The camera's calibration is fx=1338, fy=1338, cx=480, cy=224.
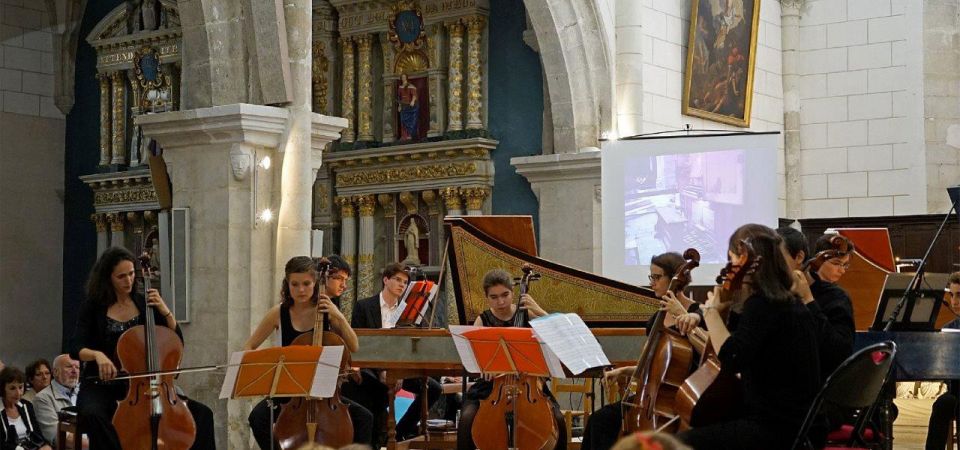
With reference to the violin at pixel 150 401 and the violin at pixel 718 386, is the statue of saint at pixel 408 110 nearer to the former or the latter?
the violin at pixel 150 401

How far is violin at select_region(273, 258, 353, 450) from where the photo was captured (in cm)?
619

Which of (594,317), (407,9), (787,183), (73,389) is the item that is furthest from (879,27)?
(73,389)

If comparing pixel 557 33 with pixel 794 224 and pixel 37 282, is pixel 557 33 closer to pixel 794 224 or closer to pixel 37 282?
pixel 794 224

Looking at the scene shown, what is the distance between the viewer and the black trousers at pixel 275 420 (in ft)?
21.5

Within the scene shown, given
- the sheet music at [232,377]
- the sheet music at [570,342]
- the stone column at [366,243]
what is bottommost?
the sheet music at [232,377]

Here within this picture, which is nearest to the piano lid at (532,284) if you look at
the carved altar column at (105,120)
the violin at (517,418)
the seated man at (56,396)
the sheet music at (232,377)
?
the violin at (517,418)

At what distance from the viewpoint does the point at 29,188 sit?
14.9 m

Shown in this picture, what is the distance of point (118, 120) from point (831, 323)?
11352mm

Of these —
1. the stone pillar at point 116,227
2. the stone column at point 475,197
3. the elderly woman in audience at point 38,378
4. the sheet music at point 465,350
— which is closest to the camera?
the sheet music at point 465,350

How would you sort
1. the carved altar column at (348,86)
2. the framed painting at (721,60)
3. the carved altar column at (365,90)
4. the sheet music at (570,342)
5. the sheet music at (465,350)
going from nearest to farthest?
the sheet music at (570,342), the sheet music at (465,350), the framed painting at (721,60), the carved altar column at (365,90), the carved altar column at (348,86)

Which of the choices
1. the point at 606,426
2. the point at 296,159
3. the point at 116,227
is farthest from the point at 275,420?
the point at 116,227

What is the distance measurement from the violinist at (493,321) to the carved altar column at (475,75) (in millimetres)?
5495

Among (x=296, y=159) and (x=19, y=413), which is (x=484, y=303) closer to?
(x=296, y=159)

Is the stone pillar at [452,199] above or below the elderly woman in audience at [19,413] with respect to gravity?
above
